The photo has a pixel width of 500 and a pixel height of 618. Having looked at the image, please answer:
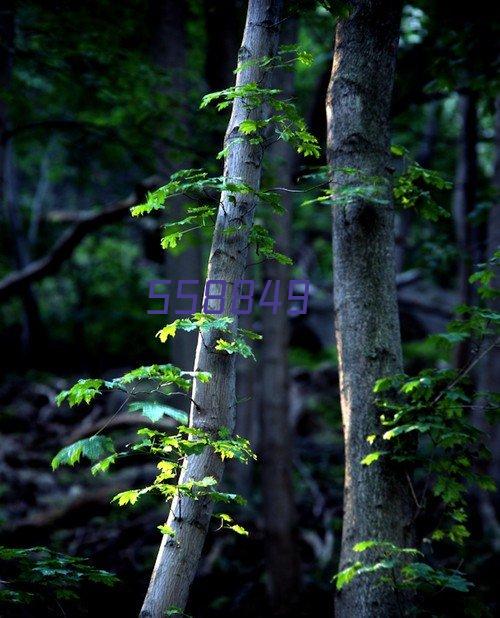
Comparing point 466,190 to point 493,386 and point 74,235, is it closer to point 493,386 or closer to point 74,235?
point 493,386

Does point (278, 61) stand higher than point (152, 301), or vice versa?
point (152, 301)

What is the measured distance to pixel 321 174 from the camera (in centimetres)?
362

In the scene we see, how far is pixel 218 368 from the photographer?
3029 mm

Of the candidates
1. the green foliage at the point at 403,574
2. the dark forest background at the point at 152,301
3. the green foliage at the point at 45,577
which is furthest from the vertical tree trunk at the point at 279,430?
the green foliage at the point at 45,577

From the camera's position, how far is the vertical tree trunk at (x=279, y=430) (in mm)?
6238

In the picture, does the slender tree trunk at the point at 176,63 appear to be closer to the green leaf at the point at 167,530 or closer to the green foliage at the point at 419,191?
the green foliage at the point at 419,191

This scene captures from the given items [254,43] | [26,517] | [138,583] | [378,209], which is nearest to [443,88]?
[378,209]

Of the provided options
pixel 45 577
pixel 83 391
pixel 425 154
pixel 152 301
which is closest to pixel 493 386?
pixel 45 577

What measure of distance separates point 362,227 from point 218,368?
1.32 metres

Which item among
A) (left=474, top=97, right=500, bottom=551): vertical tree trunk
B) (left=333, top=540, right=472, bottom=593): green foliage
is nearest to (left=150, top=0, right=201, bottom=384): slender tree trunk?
(left=474, top=97, right=500, bottom=551): vertical tree trunk

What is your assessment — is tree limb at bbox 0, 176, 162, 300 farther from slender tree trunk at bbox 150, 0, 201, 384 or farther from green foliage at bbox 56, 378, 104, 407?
green foliage at bbox 56, 378, 104, 407

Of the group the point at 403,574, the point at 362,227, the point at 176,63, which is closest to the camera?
the point at 403,574

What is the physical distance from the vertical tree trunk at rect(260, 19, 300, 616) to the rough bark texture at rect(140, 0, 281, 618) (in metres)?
3.17

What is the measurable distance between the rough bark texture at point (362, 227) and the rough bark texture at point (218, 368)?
0.61 m
